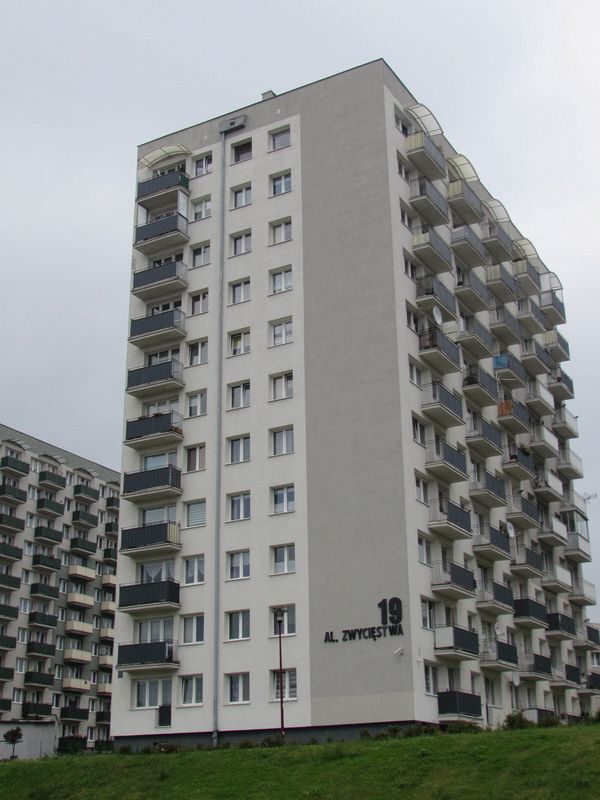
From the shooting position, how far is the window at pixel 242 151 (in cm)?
6090

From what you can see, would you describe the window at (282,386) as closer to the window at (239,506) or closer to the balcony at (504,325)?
the window at (239,506)

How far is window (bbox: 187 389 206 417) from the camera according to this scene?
56478 millimetres

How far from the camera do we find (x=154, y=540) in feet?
176

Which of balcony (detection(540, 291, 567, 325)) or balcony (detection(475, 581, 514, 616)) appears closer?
balcony (detection(475, 581, 514, 616))

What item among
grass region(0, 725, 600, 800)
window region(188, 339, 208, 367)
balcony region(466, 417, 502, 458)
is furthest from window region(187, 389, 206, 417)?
grass region(0, 725, 600, 800)

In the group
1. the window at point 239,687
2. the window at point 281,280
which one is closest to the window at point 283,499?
the window at point 239,687

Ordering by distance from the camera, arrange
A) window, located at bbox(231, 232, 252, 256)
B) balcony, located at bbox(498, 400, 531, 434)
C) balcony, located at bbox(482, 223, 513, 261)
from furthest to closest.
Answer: balcony, located at bbox(482, 223, 513, 261) → balcony, located at bbox(498, 400, 531, 434) → window, located at bbox(231, 232, 252, 256)

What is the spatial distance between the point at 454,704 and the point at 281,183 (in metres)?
29.6

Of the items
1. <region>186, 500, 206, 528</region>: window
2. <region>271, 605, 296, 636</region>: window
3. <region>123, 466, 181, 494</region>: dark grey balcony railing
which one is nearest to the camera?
<region>271, 605, 296, 636</region>: window

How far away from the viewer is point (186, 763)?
42.1 m

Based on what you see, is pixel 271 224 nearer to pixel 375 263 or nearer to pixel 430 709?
pixel 375 263

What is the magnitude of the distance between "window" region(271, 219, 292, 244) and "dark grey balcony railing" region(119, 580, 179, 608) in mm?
19376

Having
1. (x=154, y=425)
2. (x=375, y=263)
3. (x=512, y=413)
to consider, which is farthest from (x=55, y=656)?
(x=375, y=263)

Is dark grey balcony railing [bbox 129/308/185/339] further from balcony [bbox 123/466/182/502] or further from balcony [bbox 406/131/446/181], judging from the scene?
balcony [bbox 406/131/446/181]
